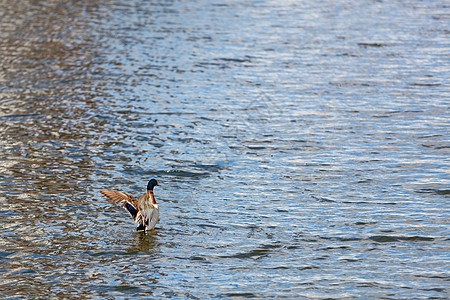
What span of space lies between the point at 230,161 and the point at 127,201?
323 centimetres

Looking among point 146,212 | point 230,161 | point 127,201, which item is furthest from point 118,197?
point 230,161

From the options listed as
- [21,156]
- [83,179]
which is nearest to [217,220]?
[83,179]

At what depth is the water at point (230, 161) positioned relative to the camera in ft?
28.8

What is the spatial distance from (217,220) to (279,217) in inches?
34.5

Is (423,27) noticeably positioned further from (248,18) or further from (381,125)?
(381,125)

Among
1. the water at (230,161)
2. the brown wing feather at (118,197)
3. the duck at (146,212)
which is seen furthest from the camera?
the brown wing feather at (118,197)

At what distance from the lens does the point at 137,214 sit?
9.90m

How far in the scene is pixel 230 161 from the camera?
13047 millimetres

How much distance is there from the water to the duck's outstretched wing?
0.34 metres

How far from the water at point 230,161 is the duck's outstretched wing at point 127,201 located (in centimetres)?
34

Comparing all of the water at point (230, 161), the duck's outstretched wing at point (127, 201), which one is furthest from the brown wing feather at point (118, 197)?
the water at point (230, 161)

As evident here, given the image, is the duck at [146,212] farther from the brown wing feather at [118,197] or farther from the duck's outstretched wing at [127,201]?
the brown wing feather at [118,197]

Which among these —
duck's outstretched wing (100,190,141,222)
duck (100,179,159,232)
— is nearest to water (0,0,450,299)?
duck (100,179,159,232)

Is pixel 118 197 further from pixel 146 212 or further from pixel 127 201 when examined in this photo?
pixel 146 212
